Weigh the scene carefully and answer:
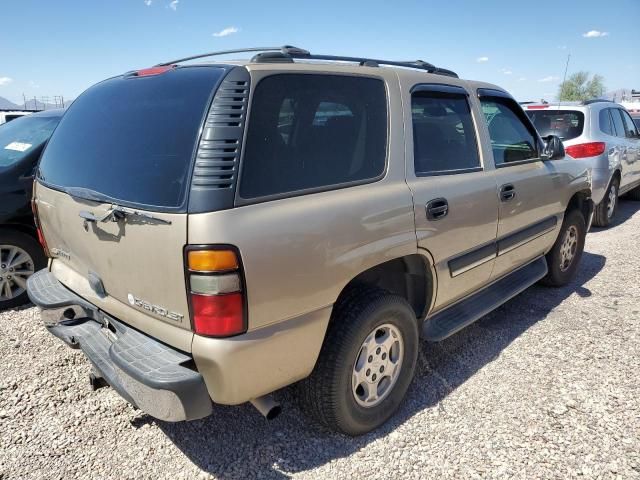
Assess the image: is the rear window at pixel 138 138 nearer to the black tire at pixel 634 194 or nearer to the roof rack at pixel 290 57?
the roof rack at pixel 290 57

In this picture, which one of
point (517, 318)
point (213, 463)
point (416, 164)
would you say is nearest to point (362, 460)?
point (213, 463)

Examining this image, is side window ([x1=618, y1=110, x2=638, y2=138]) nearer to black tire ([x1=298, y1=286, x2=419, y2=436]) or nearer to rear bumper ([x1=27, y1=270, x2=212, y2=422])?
black tire ([x1=298, y1=286, x2=419, y2=436])

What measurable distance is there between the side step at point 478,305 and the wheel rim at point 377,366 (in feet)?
1.06

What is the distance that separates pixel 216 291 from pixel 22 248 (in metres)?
3.18

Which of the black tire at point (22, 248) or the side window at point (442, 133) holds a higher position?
the side window at point (442, 133)

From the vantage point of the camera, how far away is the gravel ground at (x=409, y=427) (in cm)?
227

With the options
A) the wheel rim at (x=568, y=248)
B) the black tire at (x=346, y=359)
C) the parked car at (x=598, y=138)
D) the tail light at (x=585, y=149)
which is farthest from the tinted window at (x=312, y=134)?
the tail light at (x=585, y=149)

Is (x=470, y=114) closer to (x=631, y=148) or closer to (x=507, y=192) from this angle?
(x=507, y=192)

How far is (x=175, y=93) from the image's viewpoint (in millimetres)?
2062

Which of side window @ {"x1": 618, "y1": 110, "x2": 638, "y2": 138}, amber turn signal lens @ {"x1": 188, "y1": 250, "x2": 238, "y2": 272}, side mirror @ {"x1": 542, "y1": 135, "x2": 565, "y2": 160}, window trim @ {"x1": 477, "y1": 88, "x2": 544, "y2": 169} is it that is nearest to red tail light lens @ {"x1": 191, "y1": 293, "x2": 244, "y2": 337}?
amber turn signal lens @ {"x1": 188, "y1": 250, "x2": 238, "y2": 272}

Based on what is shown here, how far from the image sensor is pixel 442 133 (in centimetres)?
289

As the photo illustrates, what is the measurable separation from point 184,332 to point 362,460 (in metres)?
1.14

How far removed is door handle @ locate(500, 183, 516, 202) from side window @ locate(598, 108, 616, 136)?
14.1 feet

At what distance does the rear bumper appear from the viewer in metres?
1.83
